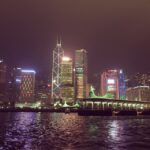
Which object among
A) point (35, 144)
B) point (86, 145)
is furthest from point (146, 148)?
point (35, 144)

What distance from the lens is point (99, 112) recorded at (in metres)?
182

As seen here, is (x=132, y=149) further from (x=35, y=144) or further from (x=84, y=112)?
(x=84, y=112)

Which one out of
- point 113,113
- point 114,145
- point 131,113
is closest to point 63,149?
point 114,145

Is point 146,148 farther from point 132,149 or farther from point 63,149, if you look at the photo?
point 63,149

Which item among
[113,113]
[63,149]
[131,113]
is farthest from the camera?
[131,113]

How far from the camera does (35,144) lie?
38.6 meters

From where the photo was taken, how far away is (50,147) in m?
36.1

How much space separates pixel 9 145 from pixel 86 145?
967 centimetres

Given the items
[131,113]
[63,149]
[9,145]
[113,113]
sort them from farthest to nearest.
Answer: [131,113] < [113,113] < [9,145] < [63,149]

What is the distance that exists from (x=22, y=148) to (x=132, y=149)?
12.9m

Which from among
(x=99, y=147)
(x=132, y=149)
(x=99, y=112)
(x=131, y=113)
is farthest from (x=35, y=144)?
(x=131, y=113)

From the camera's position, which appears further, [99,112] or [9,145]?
[99,112]

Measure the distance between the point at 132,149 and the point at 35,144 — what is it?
12.5 metres

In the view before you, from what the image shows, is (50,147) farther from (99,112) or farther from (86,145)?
(99,112)
